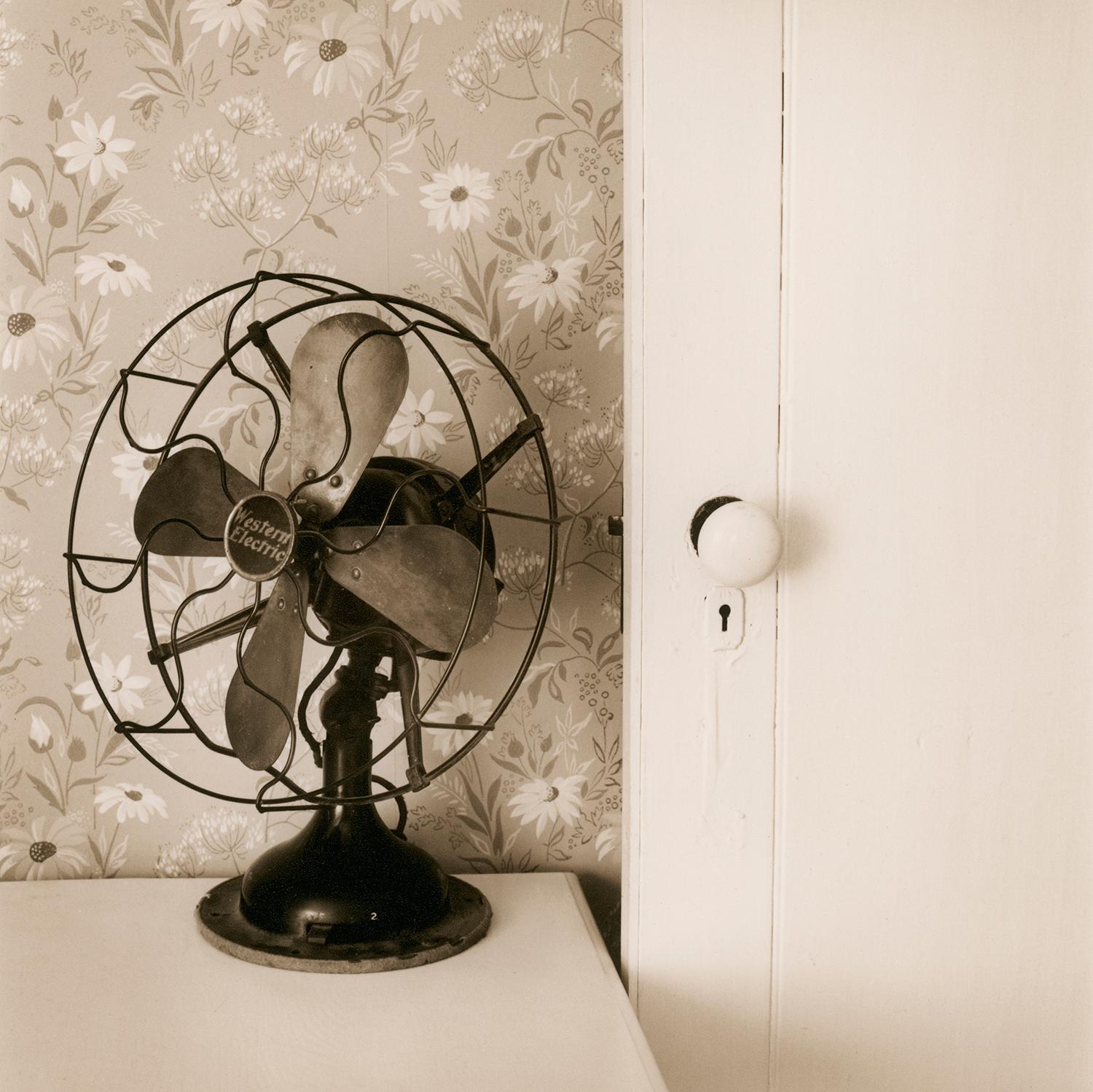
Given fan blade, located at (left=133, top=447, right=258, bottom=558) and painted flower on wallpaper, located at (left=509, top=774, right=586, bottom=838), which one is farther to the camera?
painted flower on wallpaper, located at (left=509, top=774, right=586, bottom=838)

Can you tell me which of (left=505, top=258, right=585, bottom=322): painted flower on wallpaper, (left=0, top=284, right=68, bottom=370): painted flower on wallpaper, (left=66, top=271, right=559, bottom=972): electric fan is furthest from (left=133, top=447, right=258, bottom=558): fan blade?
(left=505, top=258, right=585, bottom=322): painted flower on wallpaper

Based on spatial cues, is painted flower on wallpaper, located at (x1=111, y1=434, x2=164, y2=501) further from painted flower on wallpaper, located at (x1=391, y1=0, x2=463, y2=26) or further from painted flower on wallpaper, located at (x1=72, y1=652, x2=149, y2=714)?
painted flower on wallpaper, located at (x1=391, y1=0, x2=463, y2=26)

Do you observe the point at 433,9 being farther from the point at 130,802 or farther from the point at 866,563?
the point at 130,802

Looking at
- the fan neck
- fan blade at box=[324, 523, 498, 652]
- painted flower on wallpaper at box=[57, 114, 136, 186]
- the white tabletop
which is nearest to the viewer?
the white tabletop

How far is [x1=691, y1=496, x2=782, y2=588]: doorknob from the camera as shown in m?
0.99

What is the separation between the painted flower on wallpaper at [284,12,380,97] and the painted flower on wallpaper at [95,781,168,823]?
1.06 m

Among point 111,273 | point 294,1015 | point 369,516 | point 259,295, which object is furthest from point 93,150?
point 294,1015

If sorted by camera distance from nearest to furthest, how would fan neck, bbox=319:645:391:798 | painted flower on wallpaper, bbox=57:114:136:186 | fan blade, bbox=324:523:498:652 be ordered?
1. fan blade, bbox=324:523:498:652
2. fan neck, bbox=319:645:391:798
3. painted flower on wallpaper, bbox=57:114:136:186

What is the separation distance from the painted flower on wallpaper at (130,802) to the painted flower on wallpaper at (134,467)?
427 mm

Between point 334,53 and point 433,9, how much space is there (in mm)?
158

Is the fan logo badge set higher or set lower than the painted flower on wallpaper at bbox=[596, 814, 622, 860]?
higher

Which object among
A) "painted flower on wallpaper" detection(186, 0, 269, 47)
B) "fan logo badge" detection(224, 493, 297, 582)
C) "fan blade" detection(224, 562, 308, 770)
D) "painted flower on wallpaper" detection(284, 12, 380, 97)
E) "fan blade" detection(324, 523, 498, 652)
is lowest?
"fan blade" detection(224, 562, 308, 770)

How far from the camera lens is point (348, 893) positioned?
1093mm

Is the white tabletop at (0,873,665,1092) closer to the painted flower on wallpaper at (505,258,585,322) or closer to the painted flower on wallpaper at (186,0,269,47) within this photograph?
the painted flower on wallpaper at (505,258,585,322)
